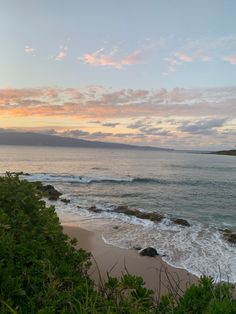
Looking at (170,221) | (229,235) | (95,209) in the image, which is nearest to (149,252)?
(229,235)

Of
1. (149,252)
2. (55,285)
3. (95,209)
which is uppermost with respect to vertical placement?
(55,285)

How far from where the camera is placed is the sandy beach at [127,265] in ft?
36.9

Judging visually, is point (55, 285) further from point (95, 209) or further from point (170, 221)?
point (95, 209)

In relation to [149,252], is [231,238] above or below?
below

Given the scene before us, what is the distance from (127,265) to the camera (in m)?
12.8

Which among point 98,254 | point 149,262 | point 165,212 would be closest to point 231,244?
point 149,262

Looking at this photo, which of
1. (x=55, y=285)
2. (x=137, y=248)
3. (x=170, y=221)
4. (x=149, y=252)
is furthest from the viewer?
(x=170, y=221)

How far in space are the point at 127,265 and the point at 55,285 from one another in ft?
30.7

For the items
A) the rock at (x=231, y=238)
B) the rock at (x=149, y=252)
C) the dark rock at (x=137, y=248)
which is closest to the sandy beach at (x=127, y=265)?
the rock at (x=149, y=252)

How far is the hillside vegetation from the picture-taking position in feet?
11.2

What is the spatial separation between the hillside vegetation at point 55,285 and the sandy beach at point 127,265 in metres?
5.52

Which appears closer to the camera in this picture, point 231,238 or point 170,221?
point 231,238

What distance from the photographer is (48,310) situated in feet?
10.5

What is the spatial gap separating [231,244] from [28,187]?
12990 millimetres
